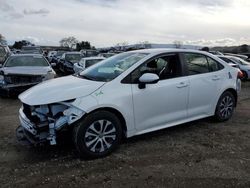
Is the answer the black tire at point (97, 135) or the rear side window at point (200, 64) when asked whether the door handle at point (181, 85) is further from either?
the black tire at point (97, 135)

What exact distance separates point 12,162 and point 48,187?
110 cm

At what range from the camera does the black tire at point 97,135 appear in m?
→ 4.62

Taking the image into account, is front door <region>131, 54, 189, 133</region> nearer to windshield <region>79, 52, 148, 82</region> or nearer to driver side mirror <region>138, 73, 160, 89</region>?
driver side mirror <region>138, 73, 160, 89</region>

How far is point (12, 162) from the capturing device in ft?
15.7

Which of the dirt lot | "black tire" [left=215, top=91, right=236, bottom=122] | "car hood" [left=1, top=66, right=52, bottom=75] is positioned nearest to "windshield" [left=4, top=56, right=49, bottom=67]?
"car hood" [left=1, top=66, right=52, bottom=75]

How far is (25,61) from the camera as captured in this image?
11.7 metres

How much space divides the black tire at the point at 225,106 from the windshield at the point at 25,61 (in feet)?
22.9

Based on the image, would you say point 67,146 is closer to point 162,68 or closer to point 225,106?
point 162,68

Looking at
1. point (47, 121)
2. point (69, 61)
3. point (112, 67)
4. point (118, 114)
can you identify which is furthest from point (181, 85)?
point (69, 61)

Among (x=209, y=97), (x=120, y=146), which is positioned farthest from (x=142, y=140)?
(x=209, y=97)

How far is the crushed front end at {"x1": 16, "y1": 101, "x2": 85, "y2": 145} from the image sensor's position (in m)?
4.59

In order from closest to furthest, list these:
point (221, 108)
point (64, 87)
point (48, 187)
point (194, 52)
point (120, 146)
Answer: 1. point (48, 187)
2. point (64, 87)
3. point (120, 146)
4. point (194, 52)
5. point (221, 108)

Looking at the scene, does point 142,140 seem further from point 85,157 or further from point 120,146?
point 85,157

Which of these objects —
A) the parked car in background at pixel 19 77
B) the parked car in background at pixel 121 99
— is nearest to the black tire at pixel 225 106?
the parked car in background at pixel 121 99
